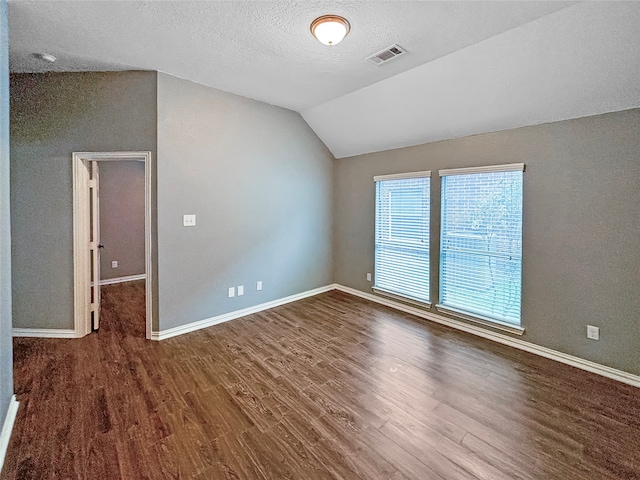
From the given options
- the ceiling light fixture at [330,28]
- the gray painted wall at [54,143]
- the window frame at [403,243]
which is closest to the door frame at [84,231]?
the gray painted wall at [54,143]

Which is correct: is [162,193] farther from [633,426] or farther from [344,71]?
[633,426]

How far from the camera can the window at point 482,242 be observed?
3.19 meters

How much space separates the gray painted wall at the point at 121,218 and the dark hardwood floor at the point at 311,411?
2.65m

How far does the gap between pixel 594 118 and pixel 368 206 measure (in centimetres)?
278

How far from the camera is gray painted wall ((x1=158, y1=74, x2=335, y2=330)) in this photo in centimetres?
334

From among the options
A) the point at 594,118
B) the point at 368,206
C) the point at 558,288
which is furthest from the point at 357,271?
the point at 594,118

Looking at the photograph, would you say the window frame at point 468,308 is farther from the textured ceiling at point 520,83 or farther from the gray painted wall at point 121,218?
the gray painted wall at point 121,218

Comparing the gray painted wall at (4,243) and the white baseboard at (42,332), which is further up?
the gray painted wall at (4,243)

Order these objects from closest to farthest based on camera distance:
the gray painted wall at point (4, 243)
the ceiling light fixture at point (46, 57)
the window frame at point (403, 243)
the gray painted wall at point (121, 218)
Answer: the gray painted wall at point (4, 243)
the ceiling light fixture at point (46, 57)
the window frame at point (403, 243)
the gray painted wall at point (121, 218)

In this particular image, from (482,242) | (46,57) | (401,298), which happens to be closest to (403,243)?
(401,298)

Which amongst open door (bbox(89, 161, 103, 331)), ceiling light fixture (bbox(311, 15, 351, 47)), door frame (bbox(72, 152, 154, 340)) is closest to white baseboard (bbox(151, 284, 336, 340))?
door frame (bbox(72, 152, 154, 340))

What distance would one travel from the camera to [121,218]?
224 inches

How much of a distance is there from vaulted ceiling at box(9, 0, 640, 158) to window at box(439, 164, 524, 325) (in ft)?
1.89

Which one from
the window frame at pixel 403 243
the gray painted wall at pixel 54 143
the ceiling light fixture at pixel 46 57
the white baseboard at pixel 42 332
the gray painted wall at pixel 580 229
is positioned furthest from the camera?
the window frame at pixel 403 243
